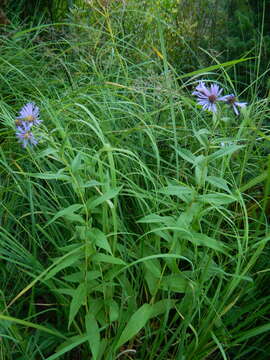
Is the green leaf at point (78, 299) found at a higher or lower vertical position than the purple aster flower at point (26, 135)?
lower

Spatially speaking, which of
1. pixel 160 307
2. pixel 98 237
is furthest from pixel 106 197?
pixel 160 307

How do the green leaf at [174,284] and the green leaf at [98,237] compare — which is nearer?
the green leaf at [98,237]

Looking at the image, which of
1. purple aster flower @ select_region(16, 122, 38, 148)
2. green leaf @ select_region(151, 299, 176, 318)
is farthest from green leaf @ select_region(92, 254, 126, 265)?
purple aster flower @ select_region(16, 122, 38, 148)

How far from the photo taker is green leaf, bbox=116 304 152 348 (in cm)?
135

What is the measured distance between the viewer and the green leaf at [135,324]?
1.35 metres

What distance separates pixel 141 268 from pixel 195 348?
0.97 ft

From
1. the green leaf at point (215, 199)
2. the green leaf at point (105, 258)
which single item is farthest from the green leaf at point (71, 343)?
the green leaf at point (215, 199)

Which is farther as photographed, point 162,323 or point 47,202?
point 47,202

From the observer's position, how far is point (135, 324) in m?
1.37

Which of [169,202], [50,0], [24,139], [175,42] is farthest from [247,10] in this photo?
[24,139]

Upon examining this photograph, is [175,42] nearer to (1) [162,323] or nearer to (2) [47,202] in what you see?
(2) [47,202]

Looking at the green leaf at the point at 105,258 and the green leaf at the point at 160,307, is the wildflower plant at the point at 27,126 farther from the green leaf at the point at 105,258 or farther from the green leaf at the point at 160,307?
the green leaf at the point at 160,307

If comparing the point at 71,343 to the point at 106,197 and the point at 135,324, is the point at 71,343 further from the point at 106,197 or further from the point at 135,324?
the point at 106,197

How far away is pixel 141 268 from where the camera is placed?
5.36 feet
